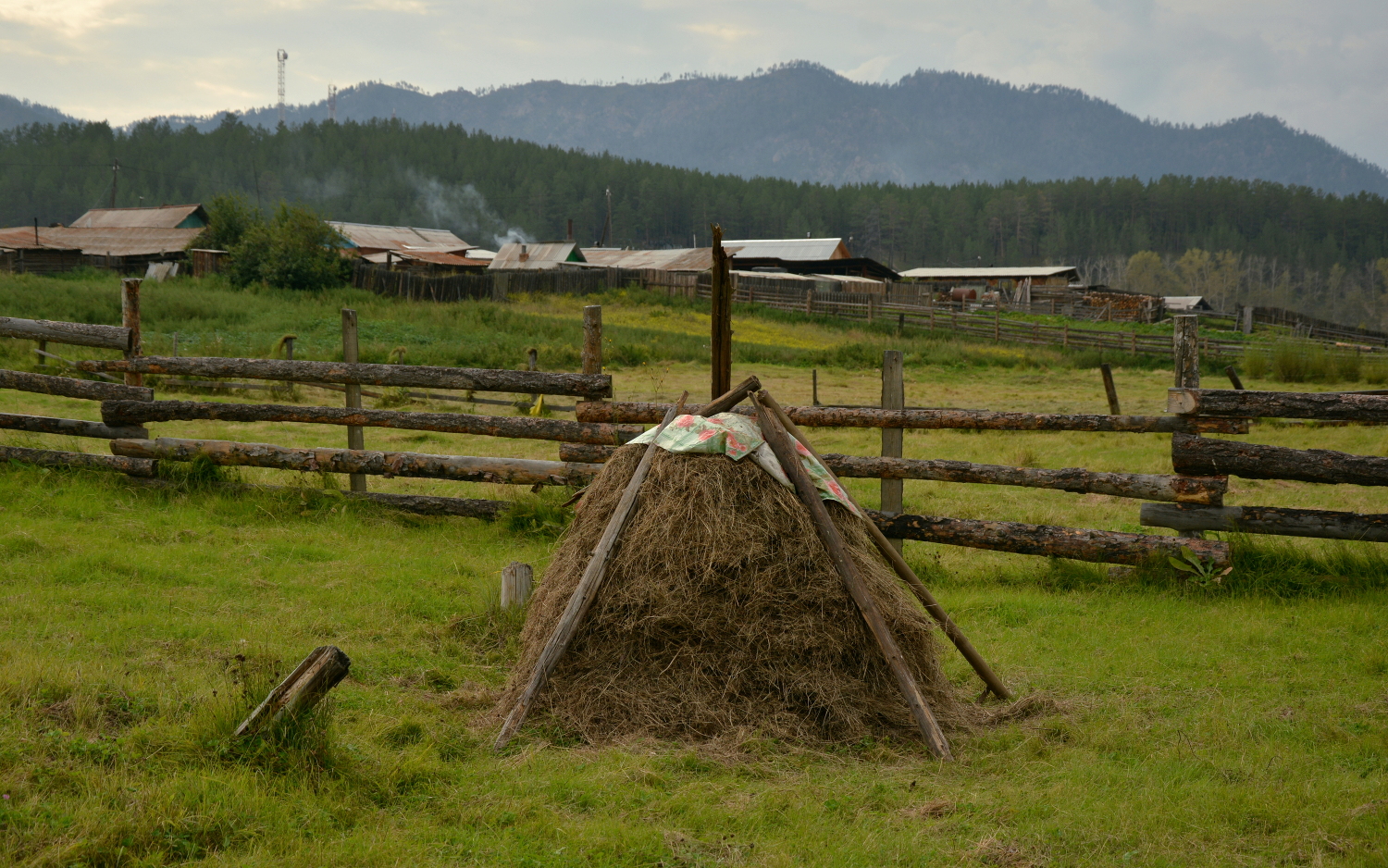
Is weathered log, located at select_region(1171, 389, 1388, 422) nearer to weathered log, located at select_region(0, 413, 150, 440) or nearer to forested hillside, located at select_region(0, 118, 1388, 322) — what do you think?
weathered log, located at select_region(0, 413, 150, 440)

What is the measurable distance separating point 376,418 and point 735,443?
5.14 metres

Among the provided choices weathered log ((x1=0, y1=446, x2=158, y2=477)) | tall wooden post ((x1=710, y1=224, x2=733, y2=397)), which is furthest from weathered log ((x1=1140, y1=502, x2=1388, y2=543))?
weathered log ((x1=0, y1=446, x2=158, y2=477))

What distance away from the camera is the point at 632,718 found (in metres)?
4.41

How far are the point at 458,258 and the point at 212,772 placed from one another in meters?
67.9

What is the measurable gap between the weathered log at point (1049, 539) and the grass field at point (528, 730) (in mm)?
229

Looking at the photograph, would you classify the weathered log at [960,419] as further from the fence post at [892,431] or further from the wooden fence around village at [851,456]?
the fence post at [892,431]

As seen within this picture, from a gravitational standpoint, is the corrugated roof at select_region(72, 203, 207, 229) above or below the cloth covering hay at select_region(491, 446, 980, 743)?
above

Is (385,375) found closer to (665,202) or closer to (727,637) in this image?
(727,637)

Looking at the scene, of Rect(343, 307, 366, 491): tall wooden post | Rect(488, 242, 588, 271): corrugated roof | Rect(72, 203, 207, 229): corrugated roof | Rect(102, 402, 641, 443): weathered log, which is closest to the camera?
Rect(102, 402, 641, 443): weathered log

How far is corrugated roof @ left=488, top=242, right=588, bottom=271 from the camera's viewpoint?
197ft

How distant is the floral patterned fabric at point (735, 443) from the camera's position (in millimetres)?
4816

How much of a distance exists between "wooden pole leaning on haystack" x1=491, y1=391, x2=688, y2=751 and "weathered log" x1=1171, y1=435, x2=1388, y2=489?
433cm

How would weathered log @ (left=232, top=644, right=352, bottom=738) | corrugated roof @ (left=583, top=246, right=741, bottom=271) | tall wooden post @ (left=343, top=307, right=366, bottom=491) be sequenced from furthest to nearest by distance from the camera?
1. corrugated roof @ (left=583, top=246, right=741, bottom=271)
2. tall wooden post @ (left=343, top=307, right=366, bottom=491)
3. weathered log @ (left=232, top=644, right=352, bottom=738)

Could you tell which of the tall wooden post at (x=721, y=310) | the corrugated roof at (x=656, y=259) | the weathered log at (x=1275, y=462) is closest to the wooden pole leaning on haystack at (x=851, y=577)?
the tall wooden post at (x=721, y=310)
